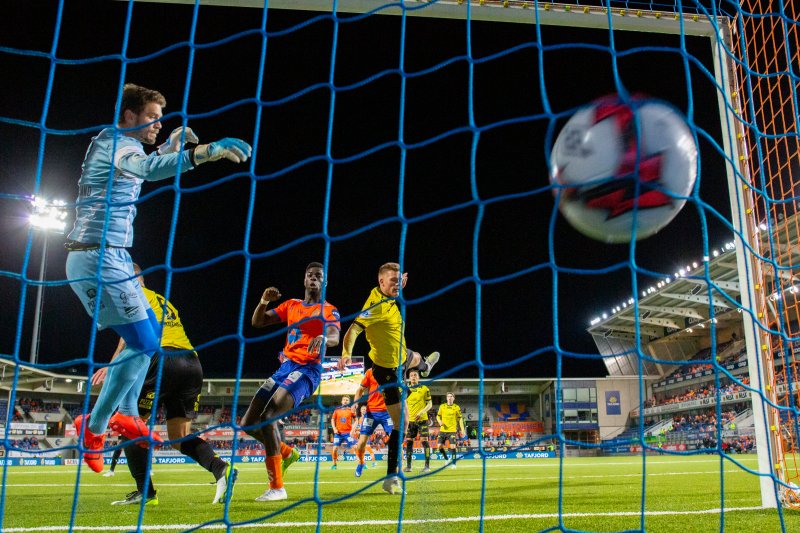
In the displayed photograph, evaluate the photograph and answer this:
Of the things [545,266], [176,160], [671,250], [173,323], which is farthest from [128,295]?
[671,250]

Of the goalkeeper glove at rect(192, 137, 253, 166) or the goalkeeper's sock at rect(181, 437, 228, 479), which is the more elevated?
the goalkeeper glove at rect(192, 137, 253, 166)

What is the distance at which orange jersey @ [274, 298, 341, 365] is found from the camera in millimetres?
5117

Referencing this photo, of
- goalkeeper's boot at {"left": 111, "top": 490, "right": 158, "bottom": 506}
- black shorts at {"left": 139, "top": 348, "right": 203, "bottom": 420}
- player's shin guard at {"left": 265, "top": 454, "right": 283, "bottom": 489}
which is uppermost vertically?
black shorts at {"left": 139, "top": 348, "right": 203, "bottom": 420}

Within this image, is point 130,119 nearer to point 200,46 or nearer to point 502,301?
point 200,46

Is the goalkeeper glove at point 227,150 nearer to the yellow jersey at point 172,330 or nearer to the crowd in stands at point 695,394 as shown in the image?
the yellow jersey at point 172,330

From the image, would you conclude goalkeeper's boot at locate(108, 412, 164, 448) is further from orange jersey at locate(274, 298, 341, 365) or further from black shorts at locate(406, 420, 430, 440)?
black shorts at locate(406, 420, 430, 440)

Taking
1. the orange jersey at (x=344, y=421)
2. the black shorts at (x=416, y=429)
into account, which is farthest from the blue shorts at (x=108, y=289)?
the orange jersey at (x=344, y=421)

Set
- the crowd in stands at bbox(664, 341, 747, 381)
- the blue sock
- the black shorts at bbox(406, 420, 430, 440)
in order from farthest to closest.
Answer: the crowd in stands at bbox(664, 341, 747, 381) < the black shorts at bbox(406, 420, 430, 440) < the blue sock

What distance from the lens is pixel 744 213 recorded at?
462 cm

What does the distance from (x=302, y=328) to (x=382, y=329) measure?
0.92 meters

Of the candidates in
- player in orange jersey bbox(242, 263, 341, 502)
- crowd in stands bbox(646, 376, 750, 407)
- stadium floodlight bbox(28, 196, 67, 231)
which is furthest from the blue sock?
crowd in stands bbox(646, 376, 750, 407)

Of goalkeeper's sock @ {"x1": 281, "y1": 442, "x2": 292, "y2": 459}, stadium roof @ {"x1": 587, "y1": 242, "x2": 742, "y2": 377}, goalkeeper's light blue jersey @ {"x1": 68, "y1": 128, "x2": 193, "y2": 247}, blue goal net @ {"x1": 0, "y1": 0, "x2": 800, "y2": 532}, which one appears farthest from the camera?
stadium roof @ {"x1": 587, "y1": 242, "x2": 742, "y2": 377}

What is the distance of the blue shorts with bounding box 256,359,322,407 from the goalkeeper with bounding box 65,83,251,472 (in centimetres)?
157

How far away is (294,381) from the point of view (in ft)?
16.3
